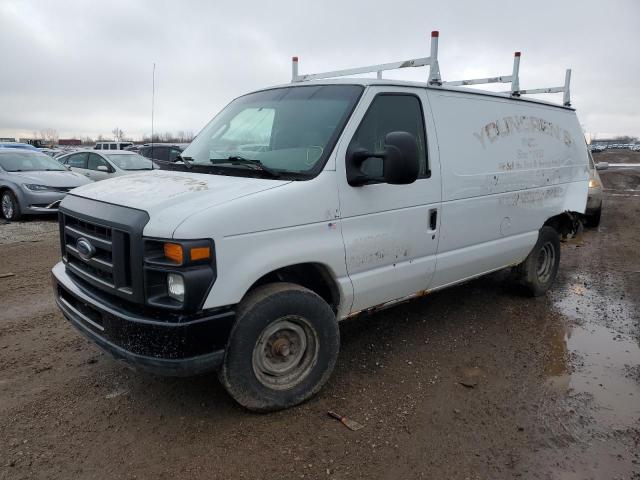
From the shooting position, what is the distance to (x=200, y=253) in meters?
2.77

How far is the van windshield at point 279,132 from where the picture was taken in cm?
346

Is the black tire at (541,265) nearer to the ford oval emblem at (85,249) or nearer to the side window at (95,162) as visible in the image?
the ford oval emblem at (85,249)

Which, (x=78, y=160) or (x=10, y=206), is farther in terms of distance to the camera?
(x=78, y=160)

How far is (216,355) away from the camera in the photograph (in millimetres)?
2949

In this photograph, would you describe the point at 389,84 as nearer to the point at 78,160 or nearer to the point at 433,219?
the point at 433,219

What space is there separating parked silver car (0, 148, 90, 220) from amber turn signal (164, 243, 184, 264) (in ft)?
29.8

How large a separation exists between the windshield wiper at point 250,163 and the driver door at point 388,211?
1.49 feet

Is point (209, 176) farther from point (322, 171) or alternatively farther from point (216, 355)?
point (216, 355)

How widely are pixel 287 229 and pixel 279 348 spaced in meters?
0.81

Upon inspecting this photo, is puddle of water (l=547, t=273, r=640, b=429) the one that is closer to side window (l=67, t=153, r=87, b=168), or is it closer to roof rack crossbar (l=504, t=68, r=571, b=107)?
roof rack crossbar (l=504, t=68, r=571, b=107)

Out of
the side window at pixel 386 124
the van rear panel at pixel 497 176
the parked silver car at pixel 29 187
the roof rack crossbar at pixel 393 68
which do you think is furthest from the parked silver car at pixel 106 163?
the side window at pixel 386 124

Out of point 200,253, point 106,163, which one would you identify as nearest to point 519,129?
point 200,253

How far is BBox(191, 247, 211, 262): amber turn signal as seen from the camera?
2.75 m

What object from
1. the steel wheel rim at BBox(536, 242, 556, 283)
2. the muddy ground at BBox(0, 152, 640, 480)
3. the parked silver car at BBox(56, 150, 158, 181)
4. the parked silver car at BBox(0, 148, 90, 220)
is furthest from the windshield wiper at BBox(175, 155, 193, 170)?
the parked silver car at BBox(56, 150, 158, 181)
